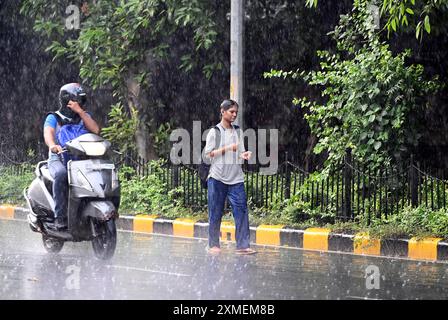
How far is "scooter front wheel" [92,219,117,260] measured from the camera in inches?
442

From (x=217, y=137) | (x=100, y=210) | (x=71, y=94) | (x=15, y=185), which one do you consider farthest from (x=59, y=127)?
(x=15, y=185)

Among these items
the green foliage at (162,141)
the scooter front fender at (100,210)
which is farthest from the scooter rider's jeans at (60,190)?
the green foliage at (162,141)

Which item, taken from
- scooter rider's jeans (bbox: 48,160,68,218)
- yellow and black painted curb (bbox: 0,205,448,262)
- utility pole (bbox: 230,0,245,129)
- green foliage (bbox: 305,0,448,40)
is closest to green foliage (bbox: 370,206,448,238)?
yellow and black painted curb (bbox: 0,205,448,262)

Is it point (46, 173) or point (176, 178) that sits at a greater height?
point (46, 173)

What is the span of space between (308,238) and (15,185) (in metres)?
7.41

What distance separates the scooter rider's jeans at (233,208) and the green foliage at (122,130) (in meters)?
7.54

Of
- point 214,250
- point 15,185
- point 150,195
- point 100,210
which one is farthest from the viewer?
point 15,185

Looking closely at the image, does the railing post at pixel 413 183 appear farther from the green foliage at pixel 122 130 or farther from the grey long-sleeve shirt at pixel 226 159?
the green foliage at pixel 122 130

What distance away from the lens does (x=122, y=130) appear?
20.1 meters

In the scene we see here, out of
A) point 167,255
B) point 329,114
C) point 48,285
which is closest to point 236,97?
point 329,114

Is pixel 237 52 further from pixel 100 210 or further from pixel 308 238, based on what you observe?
pixel 100 210

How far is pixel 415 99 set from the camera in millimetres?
14852
